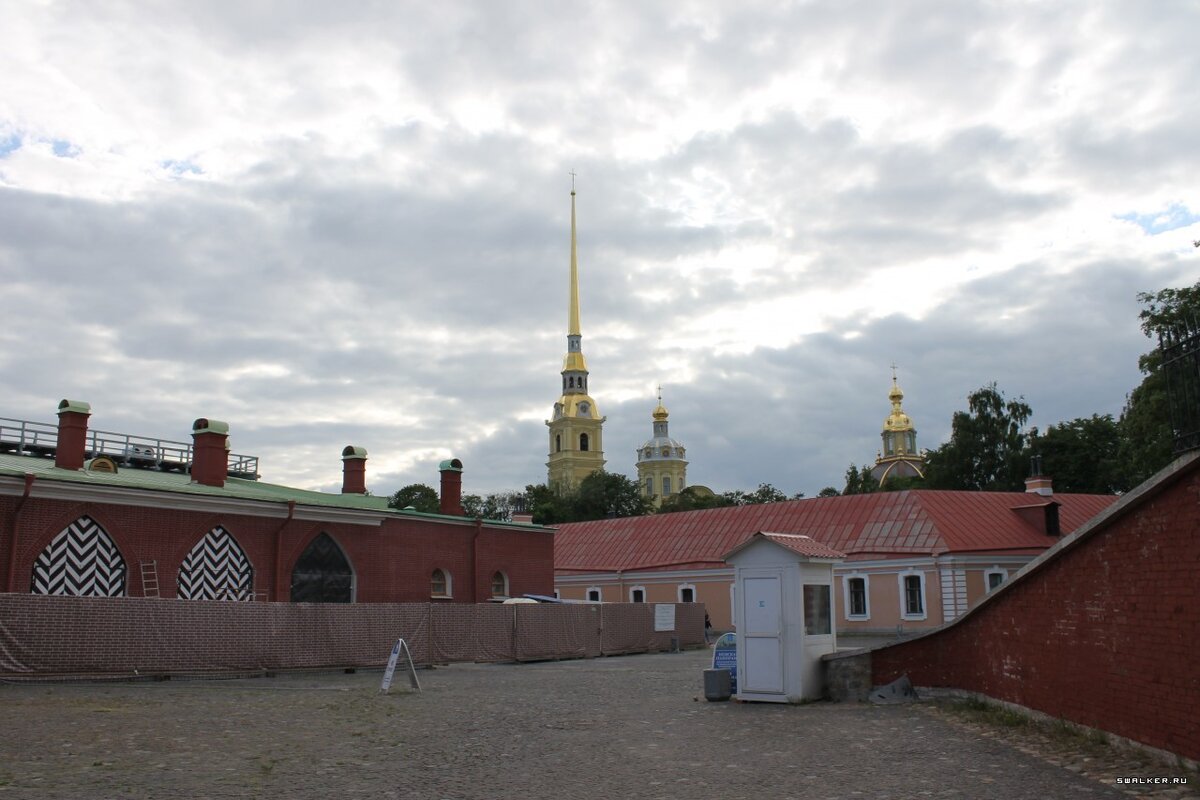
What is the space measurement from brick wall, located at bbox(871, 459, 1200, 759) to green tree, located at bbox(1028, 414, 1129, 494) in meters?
53.8

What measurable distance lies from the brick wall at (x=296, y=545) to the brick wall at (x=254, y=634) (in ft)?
14.9

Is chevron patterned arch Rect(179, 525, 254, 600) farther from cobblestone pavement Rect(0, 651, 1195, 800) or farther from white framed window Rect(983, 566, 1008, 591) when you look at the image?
white framed window Rect(983, 566, 1008, 591)

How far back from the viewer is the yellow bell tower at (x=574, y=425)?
123 m

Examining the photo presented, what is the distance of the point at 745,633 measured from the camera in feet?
52.6

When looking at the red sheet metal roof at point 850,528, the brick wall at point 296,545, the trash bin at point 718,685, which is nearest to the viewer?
the trash bin at point 718,685

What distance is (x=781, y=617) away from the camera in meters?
15.6

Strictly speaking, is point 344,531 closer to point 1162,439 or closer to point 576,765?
point 576,765

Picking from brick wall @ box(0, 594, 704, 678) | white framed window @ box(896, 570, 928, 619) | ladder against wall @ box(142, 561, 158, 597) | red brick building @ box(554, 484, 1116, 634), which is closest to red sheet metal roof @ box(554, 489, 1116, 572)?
red brick building @ box(554, 484, 1116, 634)

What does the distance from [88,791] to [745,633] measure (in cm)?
1001

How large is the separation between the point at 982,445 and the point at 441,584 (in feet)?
140

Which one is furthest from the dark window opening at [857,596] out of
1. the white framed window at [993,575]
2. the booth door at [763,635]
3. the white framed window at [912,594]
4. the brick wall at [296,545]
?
the booth door at [763,635]

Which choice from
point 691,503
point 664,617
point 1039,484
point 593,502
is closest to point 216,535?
point 664,617

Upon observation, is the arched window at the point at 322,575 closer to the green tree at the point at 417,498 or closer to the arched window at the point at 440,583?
the arched window at the point at 440,583

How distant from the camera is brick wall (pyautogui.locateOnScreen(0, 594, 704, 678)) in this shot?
18797 millimetres
